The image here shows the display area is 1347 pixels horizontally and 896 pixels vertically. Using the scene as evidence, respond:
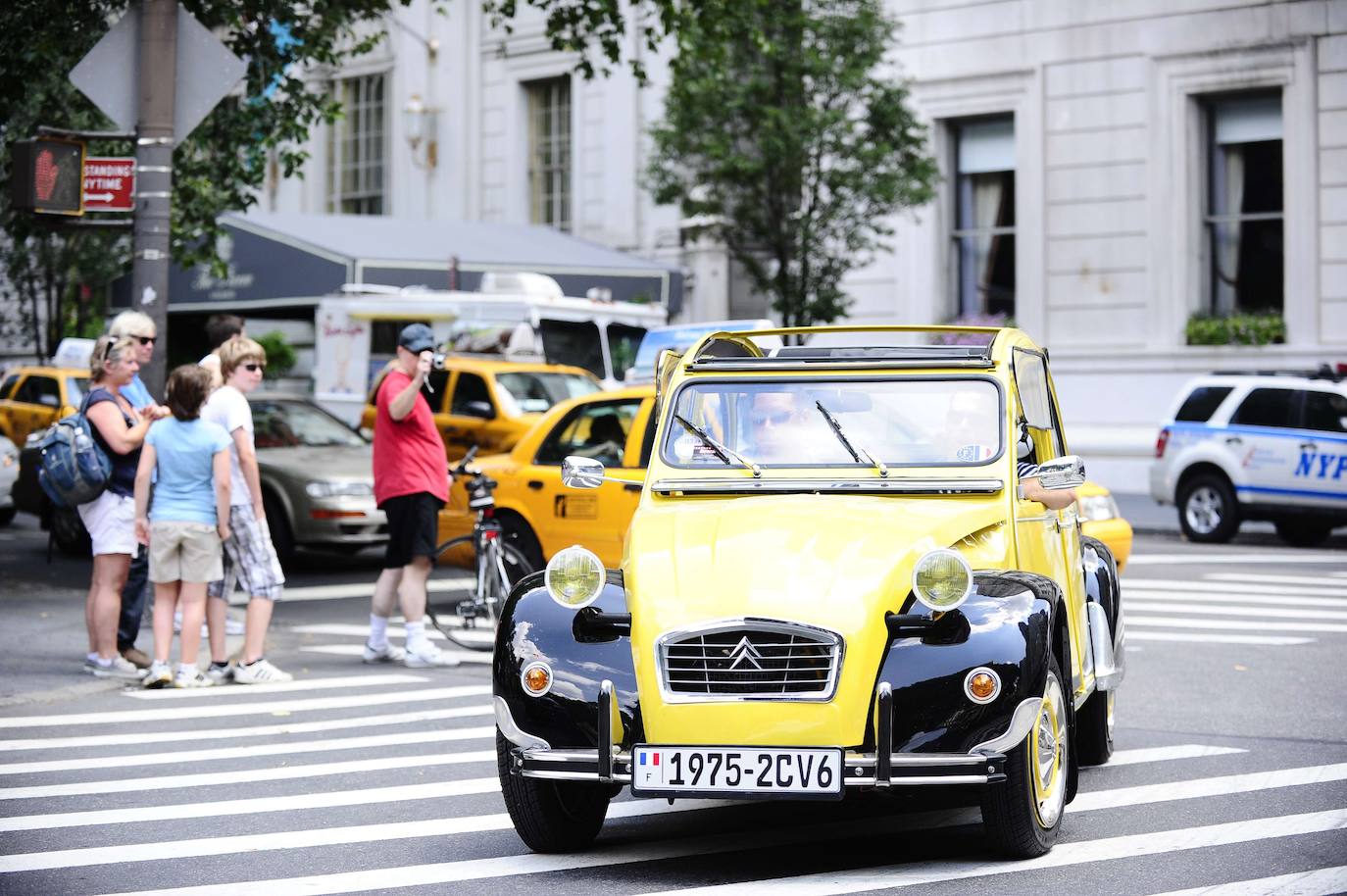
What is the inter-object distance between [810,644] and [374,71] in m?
34.9

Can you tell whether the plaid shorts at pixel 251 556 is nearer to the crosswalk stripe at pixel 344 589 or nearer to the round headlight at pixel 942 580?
the crosswalk stripe at pixel 344 589

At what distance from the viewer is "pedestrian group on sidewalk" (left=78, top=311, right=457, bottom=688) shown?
10.5 m

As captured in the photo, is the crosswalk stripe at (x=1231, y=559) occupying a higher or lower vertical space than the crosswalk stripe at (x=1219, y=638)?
higher

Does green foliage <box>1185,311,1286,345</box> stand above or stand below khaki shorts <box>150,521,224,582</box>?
above

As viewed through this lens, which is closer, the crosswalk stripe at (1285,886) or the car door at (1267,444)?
the crosswalk stripe at (1285,886)

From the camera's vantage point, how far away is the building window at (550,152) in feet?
121

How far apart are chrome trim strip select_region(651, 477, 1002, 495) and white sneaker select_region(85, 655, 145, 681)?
508cm

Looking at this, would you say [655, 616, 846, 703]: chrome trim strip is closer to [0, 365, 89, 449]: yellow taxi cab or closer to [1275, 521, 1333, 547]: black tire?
[1275, 521, 1333, 547]: black tire

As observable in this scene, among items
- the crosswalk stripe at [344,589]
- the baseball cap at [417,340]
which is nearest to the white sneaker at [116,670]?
the baseball cap at [417,340]

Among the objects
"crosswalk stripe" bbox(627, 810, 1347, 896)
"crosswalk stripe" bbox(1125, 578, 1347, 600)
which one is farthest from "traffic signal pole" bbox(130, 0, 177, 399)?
"crosswalk stripe" bbox(1125, 578, 1347, 600)

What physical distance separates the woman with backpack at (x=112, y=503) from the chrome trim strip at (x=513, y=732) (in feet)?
16.8

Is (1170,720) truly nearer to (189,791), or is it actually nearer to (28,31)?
(189,791)

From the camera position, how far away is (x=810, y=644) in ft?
19.9

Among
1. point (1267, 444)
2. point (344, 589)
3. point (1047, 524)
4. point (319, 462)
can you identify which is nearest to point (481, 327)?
point (319, 462)
